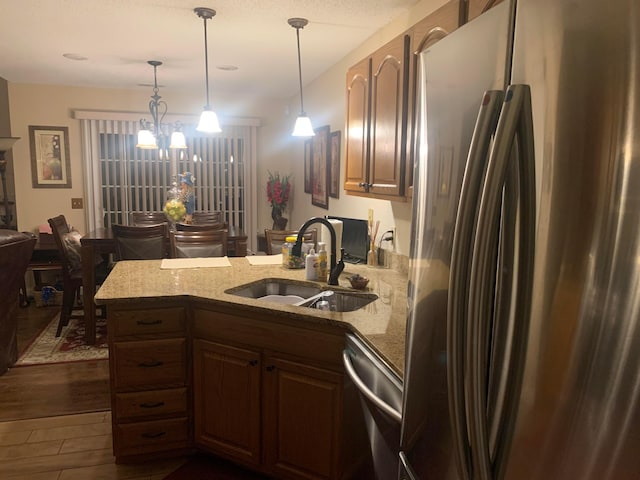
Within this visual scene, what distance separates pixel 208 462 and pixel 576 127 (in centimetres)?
238

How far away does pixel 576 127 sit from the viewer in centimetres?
62

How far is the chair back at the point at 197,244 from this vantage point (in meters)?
3.49

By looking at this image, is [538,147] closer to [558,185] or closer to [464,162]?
[558,185]

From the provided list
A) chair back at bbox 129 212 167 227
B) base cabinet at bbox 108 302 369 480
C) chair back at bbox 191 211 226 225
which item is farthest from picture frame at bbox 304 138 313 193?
base cabinet at bbox 108 302 369 480

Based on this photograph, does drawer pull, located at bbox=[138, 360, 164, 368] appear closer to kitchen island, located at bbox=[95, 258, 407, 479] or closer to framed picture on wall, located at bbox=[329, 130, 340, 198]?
kitchen island, located at bbox=[95, 258, 407, 479]

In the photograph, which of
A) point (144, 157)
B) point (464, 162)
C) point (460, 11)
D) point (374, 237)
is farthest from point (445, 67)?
point (144, 157)

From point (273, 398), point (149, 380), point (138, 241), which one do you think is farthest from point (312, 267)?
point (138, 241)

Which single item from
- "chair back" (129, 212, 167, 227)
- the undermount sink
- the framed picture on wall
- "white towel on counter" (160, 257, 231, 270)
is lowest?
the undermount sink

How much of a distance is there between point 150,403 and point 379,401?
1332 millimetres

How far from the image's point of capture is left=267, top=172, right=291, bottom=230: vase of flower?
5.89m

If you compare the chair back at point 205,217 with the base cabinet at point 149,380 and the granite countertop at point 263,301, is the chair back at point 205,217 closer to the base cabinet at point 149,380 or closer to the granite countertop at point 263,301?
the granite countertop at point 263,301

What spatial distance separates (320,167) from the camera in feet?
15.4

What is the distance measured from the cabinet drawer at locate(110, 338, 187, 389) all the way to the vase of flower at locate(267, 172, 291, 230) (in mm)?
3688

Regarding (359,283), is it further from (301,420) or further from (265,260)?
(265,260)
